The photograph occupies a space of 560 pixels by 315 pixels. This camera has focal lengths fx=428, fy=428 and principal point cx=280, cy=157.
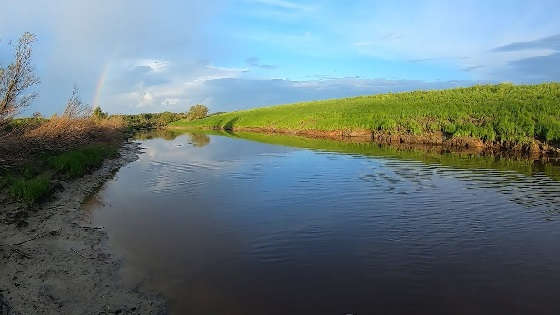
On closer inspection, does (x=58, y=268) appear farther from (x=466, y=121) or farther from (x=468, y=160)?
(x=466, y=121)

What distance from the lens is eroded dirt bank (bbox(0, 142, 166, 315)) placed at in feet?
29.0

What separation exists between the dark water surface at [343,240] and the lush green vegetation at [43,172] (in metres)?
2.11

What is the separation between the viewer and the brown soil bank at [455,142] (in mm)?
34438

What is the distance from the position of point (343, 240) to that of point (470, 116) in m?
35.5

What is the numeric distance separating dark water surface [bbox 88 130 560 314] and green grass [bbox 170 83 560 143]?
13.0 meters

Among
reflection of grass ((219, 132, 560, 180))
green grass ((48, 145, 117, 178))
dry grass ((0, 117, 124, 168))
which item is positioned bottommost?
reflection of grass ((219, 132, 560, 180))

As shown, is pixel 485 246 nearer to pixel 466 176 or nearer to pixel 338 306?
pixel 338 306

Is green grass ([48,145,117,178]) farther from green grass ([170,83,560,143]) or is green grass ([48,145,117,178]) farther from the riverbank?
green grass ([170,83,560,143])

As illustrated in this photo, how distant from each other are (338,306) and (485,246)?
591cm

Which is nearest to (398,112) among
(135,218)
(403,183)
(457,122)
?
(457,122)

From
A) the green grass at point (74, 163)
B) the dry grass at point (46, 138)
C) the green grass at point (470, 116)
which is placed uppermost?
the green grass at point (470, 116)

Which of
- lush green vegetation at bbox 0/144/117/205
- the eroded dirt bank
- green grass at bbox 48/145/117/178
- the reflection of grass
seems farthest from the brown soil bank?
the eroded dirt bank

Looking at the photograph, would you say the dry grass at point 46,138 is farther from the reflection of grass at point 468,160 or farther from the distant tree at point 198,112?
the distant tree at point 198,112

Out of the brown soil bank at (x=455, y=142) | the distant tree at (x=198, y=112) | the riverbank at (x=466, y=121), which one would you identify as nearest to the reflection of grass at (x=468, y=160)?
the brown soil bank at (x=455, y=142)
